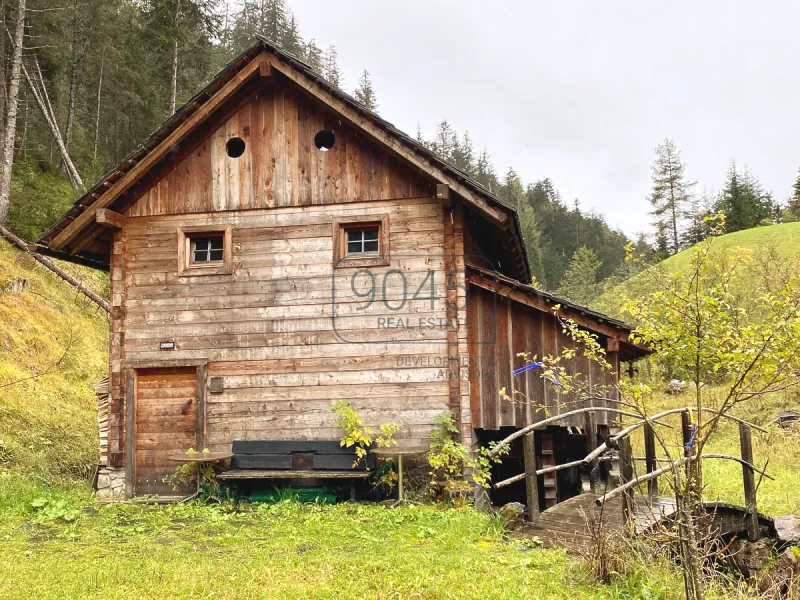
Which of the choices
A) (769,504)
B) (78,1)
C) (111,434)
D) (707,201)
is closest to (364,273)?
(111,434)

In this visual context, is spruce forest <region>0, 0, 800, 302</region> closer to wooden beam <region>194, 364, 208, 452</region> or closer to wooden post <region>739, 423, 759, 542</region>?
wooden beam <region>194, 364, 208, 452</region>

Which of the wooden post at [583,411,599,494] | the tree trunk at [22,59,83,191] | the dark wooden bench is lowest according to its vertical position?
the dark wooden bench

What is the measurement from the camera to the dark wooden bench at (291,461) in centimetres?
1045

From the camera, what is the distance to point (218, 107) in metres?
11.4

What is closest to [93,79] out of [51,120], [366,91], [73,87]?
[73,87]

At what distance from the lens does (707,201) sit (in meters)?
67.2

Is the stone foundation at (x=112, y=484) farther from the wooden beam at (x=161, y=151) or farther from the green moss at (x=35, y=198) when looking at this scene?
the green moss at (x=35, y=198)

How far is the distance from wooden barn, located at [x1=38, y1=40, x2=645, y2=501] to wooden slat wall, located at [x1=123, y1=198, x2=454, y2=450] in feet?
0.09

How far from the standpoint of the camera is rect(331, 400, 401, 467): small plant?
10414 mm

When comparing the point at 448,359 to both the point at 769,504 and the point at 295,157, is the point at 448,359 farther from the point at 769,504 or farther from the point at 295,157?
the point at 769,504

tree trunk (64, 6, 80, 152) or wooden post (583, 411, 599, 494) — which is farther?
tree trunk (64, 6, 80, 152)

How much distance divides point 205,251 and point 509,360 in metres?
6.04

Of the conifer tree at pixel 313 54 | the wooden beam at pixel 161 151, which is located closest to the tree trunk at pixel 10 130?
the wooden beam at pixel 161 151

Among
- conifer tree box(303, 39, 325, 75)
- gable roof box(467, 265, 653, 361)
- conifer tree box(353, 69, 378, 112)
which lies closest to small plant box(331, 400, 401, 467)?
gable roof box(467, 265, 653, 361)
